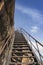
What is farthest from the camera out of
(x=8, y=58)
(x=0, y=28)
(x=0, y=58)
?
(x=0, y=28)

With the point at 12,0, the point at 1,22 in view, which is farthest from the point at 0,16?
the point at 12,0

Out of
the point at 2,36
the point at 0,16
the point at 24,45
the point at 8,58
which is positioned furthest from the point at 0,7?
the point at 8,58

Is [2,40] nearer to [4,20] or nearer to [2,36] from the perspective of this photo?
[2,36]

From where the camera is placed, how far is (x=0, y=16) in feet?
40.8

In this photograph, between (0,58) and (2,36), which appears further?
(2,36)

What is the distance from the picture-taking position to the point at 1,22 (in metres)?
12.5

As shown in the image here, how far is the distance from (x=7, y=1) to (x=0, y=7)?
2.20m

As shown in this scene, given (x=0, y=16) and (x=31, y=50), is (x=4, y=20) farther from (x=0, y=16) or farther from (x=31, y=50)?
(x=31, y=50)

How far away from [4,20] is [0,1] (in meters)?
1.35

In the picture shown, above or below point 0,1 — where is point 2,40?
below

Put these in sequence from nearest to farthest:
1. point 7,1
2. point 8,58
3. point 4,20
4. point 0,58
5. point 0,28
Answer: point 8,58 → point 0,58 → point 0,28 → point 4,20 → point 7,1

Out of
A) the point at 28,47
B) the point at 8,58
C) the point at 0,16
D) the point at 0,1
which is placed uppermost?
the point at 0,1

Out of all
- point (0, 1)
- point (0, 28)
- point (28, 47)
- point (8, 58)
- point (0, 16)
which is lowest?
point (8, 58)

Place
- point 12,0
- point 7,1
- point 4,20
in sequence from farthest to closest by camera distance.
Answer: point 12,0 → point 7,1 → point 4,20
